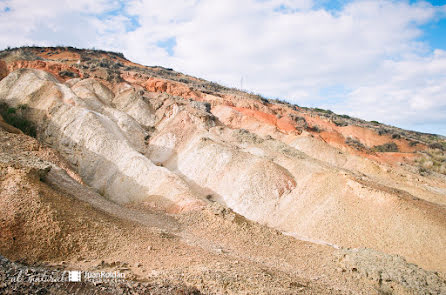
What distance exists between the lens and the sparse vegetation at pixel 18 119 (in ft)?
75.4

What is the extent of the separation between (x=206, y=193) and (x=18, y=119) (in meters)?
17.5

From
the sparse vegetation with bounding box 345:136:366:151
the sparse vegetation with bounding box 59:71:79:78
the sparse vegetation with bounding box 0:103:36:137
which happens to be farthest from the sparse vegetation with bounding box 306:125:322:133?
the sparse vegetation with bounding box 59:71:79:78

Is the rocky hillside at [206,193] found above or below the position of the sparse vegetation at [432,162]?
below

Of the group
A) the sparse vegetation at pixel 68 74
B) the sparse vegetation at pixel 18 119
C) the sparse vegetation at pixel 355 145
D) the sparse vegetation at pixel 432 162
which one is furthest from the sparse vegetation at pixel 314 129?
the sparse vegetation at pixel 68 74

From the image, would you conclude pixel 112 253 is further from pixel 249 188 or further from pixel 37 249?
pixel 249 188

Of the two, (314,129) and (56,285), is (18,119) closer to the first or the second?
(56,285)

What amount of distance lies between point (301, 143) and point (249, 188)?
34.2 ft

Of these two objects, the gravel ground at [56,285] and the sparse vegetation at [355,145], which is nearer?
the gravel ground at [56,285]

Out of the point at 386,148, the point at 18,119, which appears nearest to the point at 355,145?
the point at 386,148

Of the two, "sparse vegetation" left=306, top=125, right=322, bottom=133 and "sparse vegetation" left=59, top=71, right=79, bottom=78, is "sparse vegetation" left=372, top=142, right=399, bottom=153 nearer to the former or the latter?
"sparse vegetation" left=306, top=125, right=322, bottom=133

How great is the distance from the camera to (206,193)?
19906 millimetres

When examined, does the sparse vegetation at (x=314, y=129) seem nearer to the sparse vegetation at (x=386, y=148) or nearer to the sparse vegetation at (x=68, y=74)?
the sparse vegetation at (x=386, y=148)

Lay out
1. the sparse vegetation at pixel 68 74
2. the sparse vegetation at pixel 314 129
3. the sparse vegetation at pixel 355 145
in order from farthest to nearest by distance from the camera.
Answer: the sparse vegetation at pixel 68 74 < the sparse vegetation at pixel 314 129 < the sparse vegetation at pixel 355 145

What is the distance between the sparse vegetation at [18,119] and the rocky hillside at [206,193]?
0.15 metres
